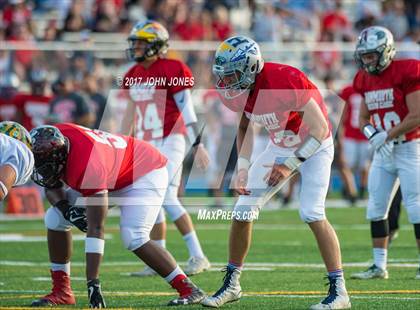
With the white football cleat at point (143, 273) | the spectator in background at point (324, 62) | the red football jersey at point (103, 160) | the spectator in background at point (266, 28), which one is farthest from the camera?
the spectator in background at point (266, 28)

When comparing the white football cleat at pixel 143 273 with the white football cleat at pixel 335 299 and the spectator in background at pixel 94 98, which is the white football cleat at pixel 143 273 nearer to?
the white football cleat at pixel 335 299

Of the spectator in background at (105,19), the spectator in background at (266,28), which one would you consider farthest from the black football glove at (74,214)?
the spectator in background at (266,28)

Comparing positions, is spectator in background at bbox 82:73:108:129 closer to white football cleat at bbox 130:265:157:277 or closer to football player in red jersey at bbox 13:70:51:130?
football player in red jersey at bbox 13:70:51:130

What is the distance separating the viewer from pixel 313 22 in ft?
64.8

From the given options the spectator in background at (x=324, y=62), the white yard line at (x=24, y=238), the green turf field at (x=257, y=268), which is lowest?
the white yard line at (x=24, y=238)

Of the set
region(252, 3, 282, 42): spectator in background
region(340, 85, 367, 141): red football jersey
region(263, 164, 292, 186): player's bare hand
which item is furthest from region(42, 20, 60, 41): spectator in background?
region(263, 164, 292, 186): player's bare hand

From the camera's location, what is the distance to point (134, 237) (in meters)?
6.39

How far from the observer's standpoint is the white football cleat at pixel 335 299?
6.23m

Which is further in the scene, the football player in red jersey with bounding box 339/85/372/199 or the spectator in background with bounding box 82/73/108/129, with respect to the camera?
the football player in red jersey with bounding box 339/85/372/199

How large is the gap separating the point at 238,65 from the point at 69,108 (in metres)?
8.42

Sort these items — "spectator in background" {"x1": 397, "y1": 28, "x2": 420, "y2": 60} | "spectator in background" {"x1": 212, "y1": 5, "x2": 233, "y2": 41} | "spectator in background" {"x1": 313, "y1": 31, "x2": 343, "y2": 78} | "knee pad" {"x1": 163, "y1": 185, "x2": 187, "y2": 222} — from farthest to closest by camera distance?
"spectator in background" {"x1": 212, "y1": 5, "x2": 233, "y2": 41}
"spectator in background" {"x1": 313, "y1": 31, "x2": 343, "y2": 78}
"spectator in background" {"x1": 397, "y1": 28, "x2": 420, "y2": 60}
"knee pad" {"x1": 163, "y1": 185, "x2": 187, "y2": 222}

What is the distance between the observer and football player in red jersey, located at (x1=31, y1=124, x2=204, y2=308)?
6168 millimetres

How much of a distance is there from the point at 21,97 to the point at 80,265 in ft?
21.8

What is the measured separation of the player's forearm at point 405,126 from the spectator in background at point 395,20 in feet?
36.4
